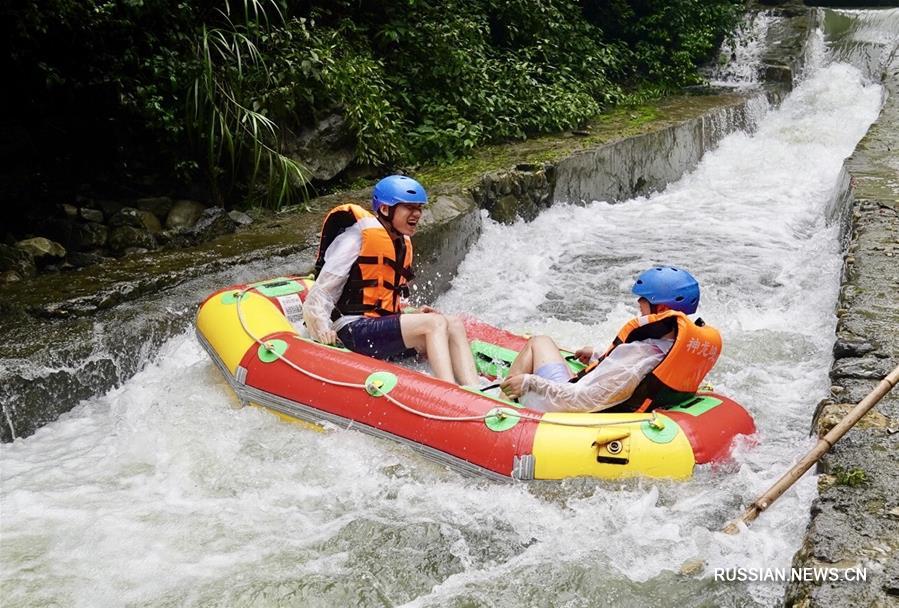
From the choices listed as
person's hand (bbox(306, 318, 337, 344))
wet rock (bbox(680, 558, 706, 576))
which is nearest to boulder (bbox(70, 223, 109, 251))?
person's hand (bbox(306, 318, 337, 344))

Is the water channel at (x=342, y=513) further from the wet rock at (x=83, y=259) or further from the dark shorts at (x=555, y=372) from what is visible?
the wet rock at (x=83, y=259)

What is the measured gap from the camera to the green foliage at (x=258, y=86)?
223 inches

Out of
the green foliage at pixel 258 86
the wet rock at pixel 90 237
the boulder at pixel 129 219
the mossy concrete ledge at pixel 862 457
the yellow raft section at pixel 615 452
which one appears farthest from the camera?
the boulder at pixel 129 219

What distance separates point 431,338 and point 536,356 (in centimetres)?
53

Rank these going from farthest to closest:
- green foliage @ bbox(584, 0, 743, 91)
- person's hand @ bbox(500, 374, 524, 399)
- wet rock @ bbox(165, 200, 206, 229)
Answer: green foliage @ bbox(584, 0, 743, 91) → wet rock @ bbox(165, 200, 206, 229) → person's hand @ bbox(500, 374, 524, 399)

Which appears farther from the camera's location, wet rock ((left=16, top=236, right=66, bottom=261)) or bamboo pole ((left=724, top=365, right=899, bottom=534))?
wet rock ((left=16, top=236, right=66, bottom=261))

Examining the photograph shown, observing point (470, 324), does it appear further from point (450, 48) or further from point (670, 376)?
point (450, 48)

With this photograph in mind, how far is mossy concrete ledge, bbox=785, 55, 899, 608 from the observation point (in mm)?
Answer: 2436

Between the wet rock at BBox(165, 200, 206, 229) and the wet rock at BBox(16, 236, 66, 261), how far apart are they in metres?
0.85

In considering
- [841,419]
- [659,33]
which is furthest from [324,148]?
[659,33]

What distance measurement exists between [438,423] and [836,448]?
1.60 m

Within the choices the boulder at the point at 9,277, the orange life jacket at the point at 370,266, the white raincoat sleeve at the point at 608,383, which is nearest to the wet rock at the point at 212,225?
the boulder at the point at 9,277

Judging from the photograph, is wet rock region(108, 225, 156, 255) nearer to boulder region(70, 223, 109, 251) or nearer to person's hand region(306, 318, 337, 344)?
boulder region(70, 223, 109, 251)

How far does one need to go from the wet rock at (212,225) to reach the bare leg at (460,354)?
2509mm
